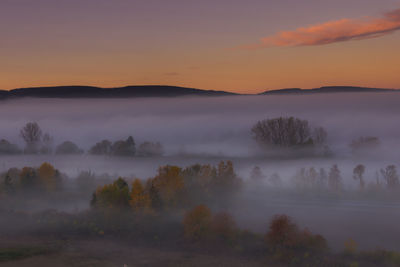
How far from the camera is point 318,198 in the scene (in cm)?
10431

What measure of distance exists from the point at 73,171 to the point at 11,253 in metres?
108

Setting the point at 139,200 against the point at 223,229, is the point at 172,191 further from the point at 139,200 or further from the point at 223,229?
the point at 223,229

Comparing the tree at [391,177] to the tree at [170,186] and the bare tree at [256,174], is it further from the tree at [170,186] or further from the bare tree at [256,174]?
the tree at [170,186]

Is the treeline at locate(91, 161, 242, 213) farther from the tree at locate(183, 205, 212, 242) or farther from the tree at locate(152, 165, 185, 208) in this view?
A: the tree at locate(183, 205, 212, 242)

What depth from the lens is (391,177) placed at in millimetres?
108438

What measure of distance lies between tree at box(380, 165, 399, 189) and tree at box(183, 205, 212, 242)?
55299mm

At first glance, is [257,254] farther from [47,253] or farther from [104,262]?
[47,253]

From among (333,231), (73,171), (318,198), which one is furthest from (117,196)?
(73,171)

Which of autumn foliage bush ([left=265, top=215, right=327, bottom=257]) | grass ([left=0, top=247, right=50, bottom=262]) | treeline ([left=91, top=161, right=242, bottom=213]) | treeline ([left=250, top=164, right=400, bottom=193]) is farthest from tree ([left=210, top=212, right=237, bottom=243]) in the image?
treeline ([left=250, top=164, right=400, bottom=193])

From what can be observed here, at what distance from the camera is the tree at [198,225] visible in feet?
226

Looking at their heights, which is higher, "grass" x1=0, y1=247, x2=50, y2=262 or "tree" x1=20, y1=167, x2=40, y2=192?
"tree" x1=20, y1=167, x2=40, y2=192

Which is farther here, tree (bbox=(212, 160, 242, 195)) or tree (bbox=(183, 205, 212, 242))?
tree (bbox=(212, 160, 242, 195))

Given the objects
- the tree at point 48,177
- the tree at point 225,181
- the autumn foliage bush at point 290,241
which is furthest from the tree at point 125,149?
the autumn foliage bush at point 290,241

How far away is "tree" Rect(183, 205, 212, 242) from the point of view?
68812 millimetres
